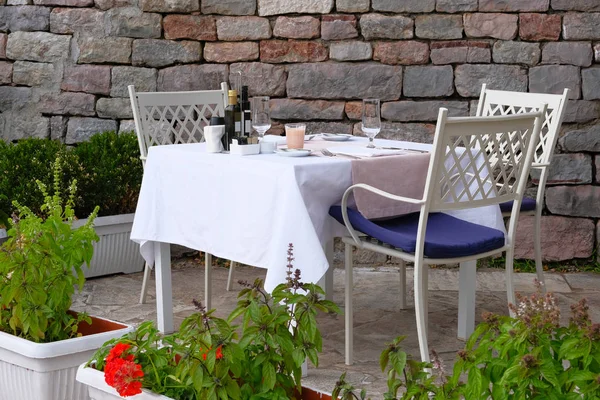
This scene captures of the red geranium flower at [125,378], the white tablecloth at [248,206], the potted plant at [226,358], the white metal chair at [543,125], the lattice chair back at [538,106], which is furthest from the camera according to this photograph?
the lattice chair back at [538,106]

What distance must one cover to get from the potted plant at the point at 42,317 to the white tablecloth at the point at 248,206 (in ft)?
2.29

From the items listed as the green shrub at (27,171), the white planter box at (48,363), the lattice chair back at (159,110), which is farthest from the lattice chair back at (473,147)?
the green shrub at (27,171)

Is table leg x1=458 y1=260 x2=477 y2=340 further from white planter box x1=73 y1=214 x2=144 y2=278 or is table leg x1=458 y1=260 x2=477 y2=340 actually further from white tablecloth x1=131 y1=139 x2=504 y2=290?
white planter box x1=73 y1=214 x2=144 y2=278

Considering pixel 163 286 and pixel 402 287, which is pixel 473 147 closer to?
pixel 402 287

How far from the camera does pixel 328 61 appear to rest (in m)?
5.31

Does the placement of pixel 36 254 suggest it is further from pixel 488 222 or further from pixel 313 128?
pixel 313 128

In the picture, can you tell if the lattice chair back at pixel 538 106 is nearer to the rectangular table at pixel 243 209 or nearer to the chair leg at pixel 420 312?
the rectangular table at pixel 243 209

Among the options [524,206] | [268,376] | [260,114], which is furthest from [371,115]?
[268,376]

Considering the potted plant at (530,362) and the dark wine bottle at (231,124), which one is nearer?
the potted plant at (530,362)

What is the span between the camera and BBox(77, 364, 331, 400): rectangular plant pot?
2271mm

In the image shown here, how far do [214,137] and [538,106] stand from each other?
157cm

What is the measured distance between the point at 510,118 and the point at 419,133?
6.45 feet

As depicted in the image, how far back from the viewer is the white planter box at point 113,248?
16.3ft

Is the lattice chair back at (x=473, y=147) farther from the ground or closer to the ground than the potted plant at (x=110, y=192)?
farther from the ground
